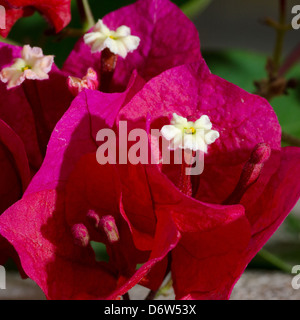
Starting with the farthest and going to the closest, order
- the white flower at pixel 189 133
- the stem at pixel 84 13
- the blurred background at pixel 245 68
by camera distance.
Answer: the blurred background at pixel 245 68
the stem at pixel 84 13
the white flower at pixel 189 133

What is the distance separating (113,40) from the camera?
33cm

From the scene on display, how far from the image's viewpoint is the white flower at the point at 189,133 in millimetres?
276

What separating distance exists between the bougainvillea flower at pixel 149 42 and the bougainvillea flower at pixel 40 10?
19 millimetres

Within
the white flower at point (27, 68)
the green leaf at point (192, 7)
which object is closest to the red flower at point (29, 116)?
the white flower at point (27, 68)

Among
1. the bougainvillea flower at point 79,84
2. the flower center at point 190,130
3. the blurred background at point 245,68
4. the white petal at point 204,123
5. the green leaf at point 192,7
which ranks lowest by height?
the blurred background at point 245,68

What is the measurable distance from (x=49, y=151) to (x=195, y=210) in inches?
3.1

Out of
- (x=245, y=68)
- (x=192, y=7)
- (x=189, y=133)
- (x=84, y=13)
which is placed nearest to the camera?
(x=189, y=133)

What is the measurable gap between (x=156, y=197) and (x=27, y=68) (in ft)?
0.32

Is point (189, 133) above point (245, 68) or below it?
above

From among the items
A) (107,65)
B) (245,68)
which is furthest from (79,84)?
(245,68)

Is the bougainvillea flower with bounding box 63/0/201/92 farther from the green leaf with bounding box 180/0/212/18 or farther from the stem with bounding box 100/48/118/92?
the green leaf with bounding box 180/0/212/18

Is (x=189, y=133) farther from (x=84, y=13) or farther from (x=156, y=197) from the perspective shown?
(x=84, y=13)

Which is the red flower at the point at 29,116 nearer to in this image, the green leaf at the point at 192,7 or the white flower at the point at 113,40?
the white flower at the point at 113,40

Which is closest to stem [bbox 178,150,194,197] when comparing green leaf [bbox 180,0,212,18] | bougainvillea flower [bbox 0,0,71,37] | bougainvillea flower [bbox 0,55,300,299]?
bougainvillea flower [bbox 0,55,300,299]
